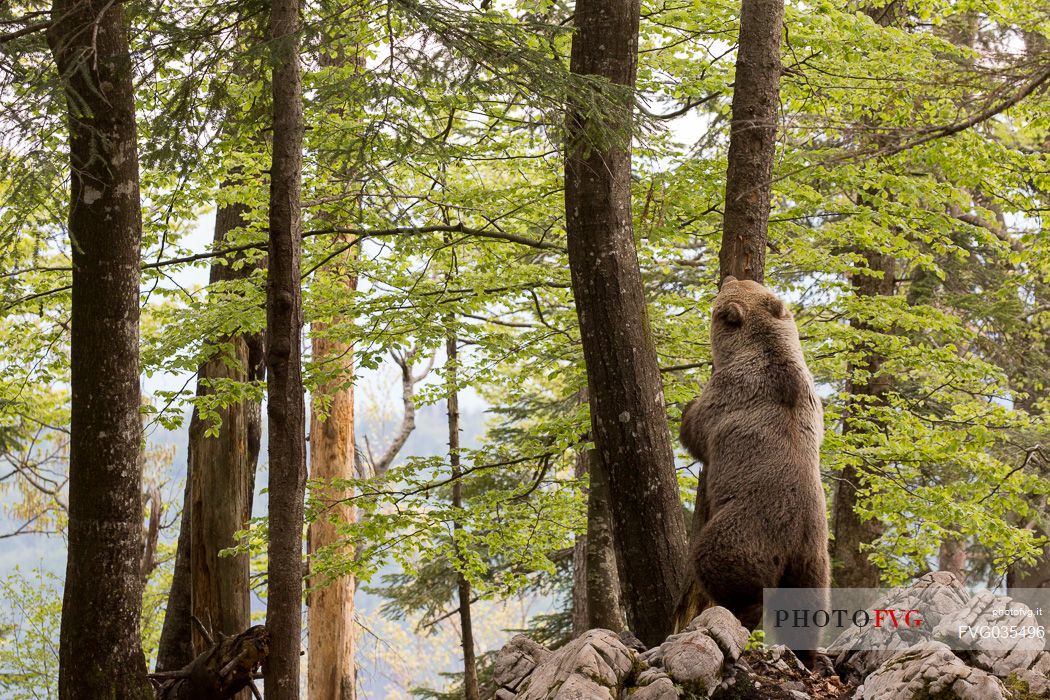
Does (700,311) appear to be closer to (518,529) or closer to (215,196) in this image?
(518,529)

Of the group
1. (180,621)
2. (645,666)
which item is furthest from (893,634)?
(180,621)

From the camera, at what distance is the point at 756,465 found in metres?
4.73

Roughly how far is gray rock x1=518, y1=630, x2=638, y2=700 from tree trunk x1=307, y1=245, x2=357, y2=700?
7809mm

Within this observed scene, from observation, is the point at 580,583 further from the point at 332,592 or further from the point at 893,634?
the point at 893,634

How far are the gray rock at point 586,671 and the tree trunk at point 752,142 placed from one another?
2.44 meters

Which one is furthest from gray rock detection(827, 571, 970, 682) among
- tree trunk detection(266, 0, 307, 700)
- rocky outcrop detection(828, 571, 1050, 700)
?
tree trunk detection(266, 0, 307, 700)

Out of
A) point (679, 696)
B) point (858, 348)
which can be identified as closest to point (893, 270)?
point (858, 348)

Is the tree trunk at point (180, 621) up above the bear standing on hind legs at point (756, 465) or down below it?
below

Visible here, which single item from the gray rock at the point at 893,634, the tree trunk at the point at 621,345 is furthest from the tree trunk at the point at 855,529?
the tree trunk at the point at 621,345

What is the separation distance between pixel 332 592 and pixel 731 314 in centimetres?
877

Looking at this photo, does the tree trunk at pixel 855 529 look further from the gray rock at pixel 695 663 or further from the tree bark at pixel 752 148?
the gray rock at pixel 695 663

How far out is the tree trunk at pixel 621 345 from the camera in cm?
531

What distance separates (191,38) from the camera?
523 cm

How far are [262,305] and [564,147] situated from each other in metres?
3.75
